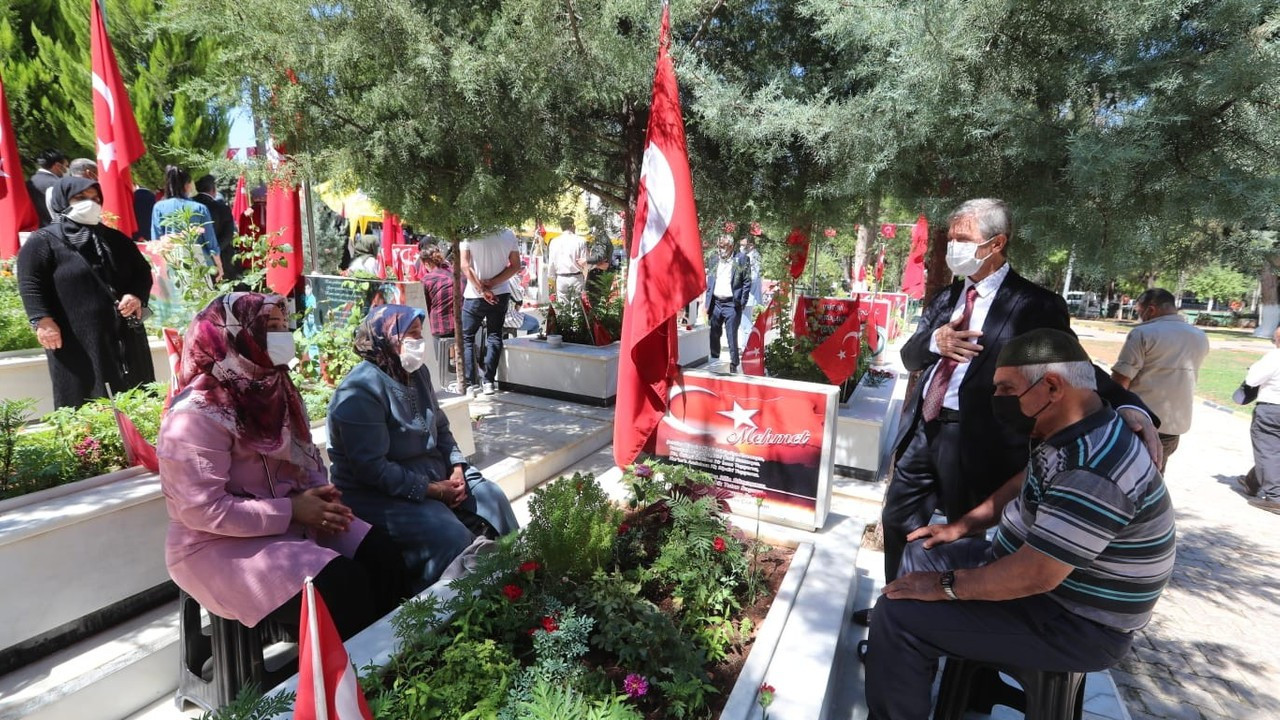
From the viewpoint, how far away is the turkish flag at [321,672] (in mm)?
1201

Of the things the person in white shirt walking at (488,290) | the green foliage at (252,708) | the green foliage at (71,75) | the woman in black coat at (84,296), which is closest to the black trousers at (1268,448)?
the person in white shirt walking at (488,290)

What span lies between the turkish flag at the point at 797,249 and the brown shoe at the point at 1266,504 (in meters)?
4.46

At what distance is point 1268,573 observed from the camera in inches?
160

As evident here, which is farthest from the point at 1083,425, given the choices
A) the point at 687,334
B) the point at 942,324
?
the point at 687,334

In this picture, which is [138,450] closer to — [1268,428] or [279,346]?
[279,346]

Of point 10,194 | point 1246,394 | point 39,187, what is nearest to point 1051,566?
point 1246,394

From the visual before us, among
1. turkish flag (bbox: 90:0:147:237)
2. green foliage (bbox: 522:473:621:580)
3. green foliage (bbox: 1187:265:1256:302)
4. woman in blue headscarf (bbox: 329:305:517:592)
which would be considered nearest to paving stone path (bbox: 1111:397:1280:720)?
green foliage (bbox: 522:473:621:580)

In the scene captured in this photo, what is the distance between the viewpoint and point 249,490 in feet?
7.37

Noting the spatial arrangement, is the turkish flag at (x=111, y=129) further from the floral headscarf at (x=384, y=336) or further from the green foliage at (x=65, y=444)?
the floral headscarf at (x=384, y=336)

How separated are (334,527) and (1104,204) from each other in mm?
3588

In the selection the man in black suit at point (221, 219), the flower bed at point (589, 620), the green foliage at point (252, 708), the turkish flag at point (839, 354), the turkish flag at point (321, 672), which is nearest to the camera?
the turkish flag at point (321, 672)

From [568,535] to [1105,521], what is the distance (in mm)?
1732

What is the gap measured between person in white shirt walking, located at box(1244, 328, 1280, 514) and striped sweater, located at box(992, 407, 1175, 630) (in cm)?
504

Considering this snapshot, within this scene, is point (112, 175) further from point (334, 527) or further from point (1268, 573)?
point (1268, 573)
